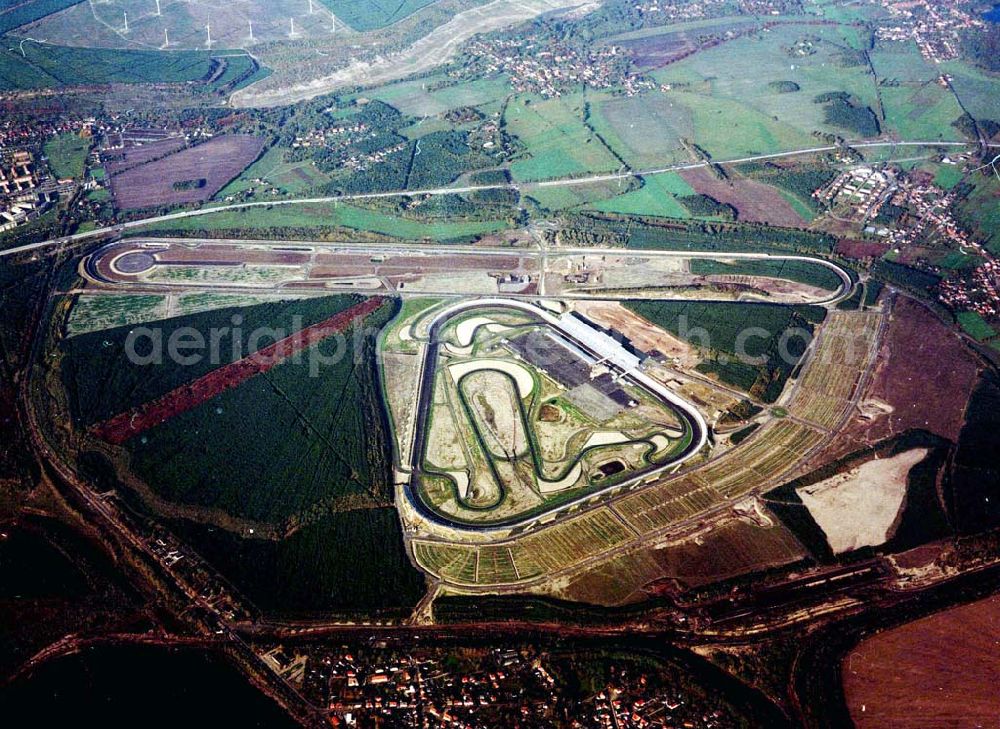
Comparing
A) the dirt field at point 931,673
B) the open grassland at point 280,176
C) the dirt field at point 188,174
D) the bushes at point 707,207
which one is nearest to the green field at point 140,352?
the dirt field at point 188,174

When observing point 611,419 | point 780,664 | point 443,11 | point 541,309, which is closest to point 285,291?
point 541,309

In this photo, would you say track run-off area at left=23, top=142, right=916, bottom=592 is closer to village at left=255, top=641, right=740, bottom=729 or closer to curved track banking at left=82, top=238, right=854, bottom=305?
curved track banking at left=82, top=238, right=854, bottom=305

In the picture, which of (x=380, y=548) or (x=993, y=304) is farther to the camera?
(x=993, y=304)

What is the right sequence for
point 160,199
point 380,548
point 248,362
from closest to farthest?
point 380,548
point 248,362
point 160,199

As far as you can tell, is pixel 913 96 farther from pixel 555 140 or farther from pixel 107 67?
pixel 107 67

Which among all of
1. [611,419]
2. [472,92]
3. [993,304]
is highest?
[472,92]

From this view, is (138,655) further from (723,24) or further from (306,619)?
(723,24)
